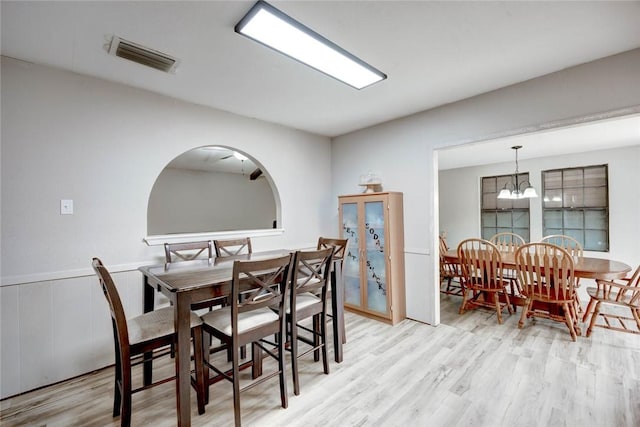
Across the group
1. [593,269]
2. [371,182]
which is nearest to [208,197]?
[371,182]

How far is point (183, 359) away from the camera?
62.4 inches

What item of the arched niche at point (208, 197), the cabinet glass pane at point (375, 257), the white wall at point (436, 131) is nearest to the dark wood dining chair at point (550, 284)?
the white wall at point (436, 131)

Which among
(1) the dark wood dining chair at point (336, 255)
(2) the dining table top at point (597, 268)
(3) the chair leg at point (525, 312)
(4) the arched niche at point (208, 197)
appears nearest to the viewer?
(1) the dark wood dining chair at point (336, 255)

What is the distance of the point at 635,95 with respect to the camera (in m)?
2.07

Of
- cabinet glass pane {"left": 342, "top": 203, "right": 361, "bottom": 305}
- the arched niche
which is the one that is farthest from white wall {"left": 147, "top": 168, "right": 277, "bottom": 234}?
cabinet glass pane {"left": 342, "top": 203, "right": 361, "bottom": 305}

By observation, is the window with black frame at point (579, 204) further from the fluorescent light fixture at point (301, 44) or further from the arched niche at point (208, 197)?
the arched niche at point (208, 197)

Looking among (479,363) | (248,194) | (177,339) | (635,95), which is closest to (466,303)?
(479,363)

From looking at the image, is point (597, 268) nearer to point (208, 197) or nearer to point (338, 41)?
point (338, 41)

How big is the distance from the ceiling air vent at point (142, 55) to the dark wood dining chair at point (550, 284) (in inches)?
151

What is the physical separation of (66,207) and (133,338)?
1.38 m

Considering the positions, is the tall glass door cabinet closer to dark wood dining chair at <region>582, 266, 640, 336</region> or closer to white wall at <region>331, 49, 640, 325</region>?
white wall at <region>331, 49, 640, 325</region>

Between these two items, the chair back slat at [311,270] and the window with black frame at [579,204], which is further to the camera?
the window with black frame at [579,204]

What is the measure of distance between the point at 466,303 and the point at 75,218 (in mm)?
4267

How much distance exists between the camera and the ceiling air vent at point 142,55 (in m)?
1.92
